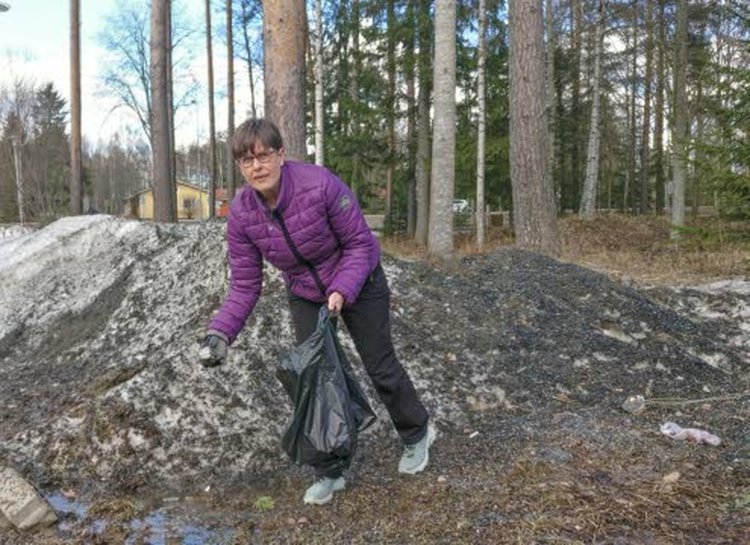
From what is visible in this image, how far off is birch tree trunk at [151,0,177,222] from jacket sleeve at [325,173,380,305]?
12434mm

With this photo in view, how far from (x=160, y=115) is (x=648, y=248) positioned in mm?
10792

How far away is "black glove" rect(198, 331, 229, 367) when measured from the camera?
9.91ft

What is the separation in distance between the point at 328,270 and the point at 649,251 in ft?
38.6

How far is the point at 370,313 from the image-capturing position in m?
3.21

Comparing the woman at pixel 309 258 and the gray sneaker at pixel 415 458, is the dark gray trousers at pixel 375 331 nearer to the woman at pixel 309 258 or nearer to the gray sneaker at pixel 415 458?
the woman at pixel 309 258

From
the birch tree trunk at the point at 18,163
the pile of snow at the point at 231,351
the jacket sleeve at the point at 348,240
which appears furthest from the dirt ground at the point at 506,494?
the birch tree trunk at the point at 18,163

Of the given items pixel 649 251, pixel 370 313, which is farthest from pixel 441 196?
pixel 370 313

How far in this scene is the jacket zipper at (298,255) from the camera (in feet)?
9.79

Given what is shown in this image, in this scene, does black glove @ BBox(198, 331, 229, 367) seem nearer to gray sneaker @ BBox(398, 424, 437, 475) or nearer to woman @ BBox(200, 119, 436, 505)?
woman @ BBox(200, 119, 436, 505)

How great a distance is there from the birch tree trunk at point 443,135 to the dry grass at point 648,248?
1.68ft

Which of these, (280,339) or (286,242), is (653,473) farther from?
(280,339)

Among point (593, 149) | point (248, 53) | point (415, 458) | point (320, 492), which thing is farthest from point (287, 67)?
point (248, 53)

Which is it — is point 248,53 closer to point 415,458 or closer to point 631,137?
point 631,137

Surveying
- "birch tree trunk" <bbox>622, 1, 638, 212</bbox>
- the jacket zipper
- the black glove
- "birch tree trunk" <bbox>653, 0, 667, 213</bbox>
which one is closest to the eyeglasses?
the jacket zipper
